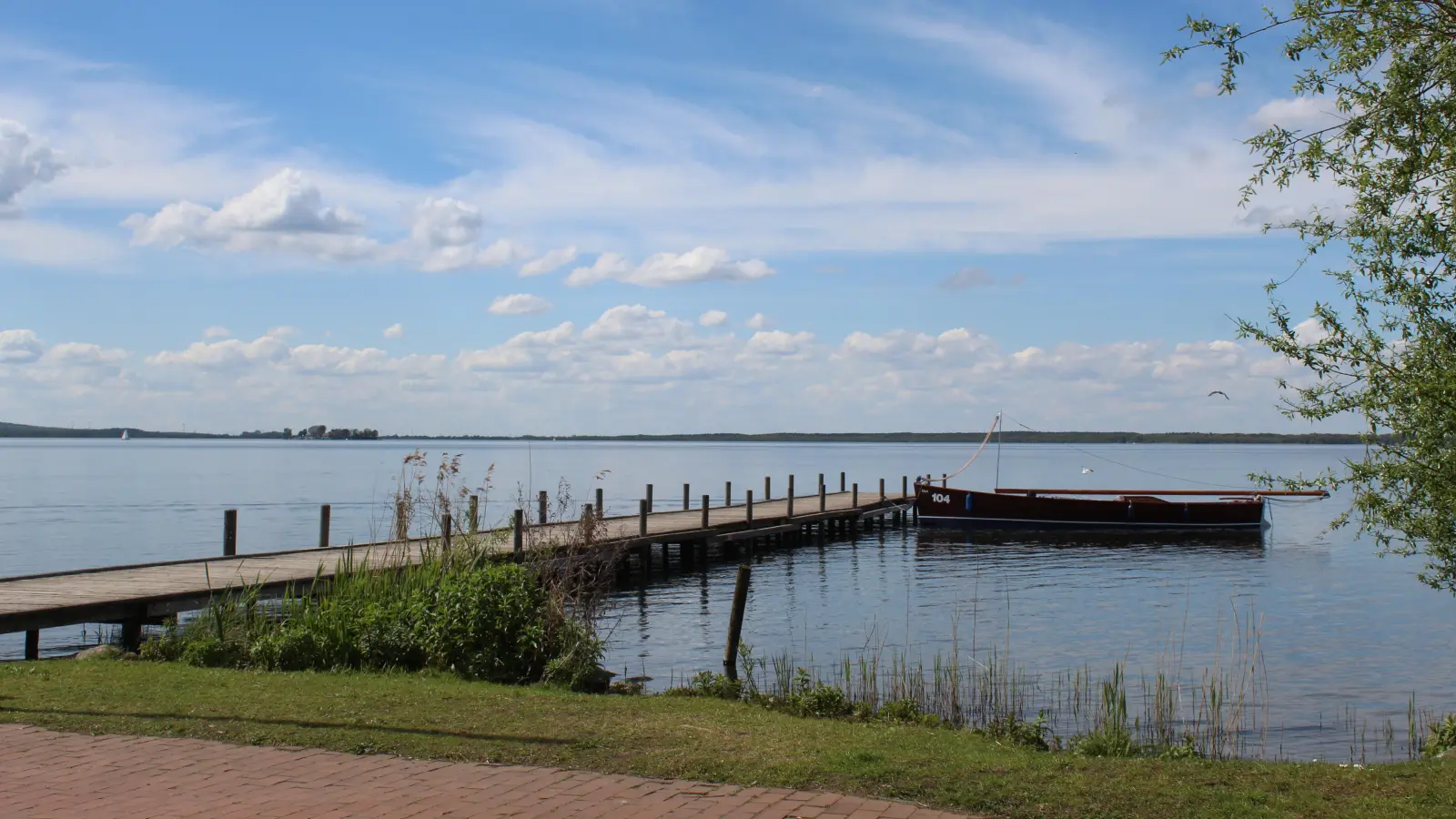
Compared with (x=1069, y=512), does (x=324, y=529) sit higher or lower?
higher

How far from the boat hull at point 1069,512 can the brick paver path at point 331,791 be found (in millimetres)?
44041

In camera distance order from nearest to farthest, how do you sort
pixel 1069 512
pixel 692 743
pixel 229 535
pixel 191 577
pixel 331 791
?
pixel 331 791, pixel 692 743, pixel 191 577, pixel 229 535, pixel 1069 512

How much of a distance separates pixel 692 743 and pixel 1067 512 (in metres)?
44.6

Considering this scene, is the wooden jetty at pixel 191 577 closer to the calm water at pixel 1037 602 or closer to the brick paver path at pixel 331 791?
the calm water at pixel 1037 602

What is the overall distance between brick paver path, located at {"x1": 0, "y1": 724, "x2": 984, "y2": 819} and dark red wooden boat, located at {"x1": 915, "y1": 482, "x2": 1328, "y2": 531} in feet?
144

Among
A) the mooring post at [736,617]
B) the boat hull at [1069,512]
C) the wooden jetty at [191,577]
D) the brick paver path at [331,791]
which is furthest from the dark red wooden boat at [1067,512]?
the brick paver path at [331,791]

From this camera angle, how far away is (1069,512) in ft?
166

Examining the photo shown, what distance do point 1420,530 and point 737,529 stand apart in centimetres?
2722

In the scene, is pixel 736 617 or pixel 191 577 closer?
pixel 736 617

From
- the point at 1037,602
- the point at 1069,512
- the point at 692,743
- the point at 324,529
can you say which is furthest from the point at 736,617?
the point at 1069,512

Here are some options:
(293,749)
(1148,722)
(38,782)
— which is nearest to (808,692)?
(1148,722)

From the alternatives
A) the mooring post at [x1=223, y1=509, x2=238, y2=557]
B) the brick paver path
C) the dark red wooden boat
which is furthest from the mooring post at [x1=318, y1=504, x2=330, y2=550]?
the dark red wooden boat

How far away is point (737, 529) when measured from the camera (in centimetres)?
3656

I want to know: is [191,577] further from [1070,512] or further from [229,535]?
[1070,512]
